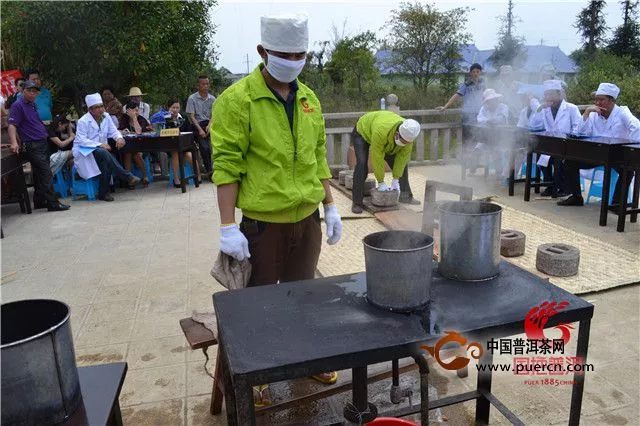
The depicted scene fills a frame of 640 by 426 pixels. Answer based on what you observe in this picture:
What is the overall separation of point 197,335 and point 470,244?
1444 mm

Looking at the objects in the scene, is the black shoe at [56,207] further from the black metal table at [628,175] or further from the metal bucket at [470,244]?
the black metal table at [628,175]

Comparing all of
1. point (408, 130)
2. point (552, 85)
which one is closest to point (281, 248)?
point (408, 130)

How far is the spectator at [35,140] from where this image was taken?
7.04m

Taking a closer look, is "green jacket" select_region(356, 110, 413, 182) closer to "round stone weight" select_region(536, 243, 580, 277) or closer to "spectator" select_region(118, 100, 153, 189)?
"round stone weight" select_region(536, 243, 580, 277)

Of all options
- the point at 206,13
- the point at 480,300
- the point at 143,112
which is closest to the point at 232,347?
the point at 480,300

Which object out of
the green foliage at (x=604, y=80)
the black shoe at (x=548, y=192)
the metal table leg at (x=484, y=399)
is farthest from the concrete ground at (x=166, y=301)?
the green foliage at (x=604, y=80)

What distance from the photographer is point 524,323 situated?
1776mm

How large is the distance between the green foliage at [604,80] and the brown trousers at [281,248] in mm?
11314

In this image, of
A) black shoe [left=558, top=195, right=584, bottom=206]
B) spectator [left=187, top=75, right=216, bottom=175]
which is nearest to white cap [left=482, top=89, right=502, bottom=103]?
black shoe [left=558, top=195, right=584, bottom=206]

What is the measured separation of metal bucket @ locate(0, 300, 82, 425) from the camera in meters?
1.26

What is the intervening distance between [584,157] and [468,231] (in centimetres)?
472

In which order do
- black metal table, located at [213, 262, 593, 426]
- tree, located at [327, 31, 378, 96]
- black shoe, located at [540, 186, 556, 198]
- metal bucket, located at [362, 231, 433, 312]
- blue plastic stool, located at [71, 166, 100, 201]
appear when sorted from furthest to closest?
tree, located at [327, 31, 378, 96] → blue plastic stool, located at [71, 166, 100, 201] → black shoe, located at [540, 186, 556, 198] → metal bucket, located at [362, 231, 433, 312] → black metal table, located at [213, 262, 593, 426]

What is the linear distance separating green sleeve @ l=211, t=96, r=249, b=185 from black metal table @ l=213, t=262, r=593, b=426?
2.02ft

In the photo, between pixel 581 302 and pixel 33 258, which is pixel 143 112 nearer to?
pixel 33 258
